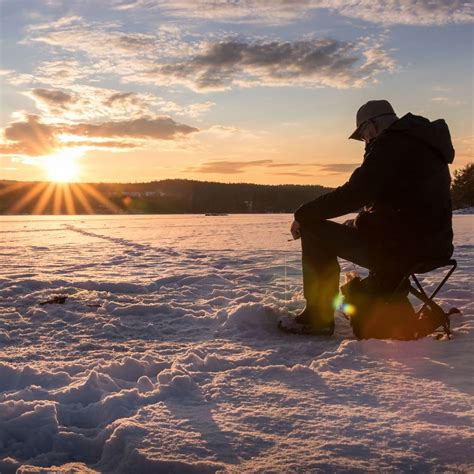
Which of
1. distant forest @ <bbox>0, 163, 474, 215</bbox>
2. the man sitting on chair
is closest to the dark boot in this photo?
the man sitting on chair

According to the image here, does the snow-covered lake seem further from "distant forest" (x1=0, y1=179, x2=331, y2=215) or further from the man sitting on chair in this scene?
"distant forest" (x1=0, y1=179, x2=331, y2=215)

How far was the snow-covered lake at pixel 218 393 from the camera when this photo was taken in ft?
6.17

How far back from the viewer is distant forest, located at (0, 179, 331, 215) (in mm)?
96625

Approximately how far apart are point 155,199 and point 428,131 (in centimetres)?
10793

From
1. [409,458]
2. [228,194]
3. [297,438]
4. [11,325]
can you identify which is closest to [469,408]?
[409,458]

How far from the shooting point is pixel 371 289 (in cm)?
370

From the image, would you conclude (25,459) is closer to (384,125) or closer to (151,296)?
(384,125)

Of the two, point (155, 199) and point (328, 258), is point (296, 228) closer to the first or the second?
point (328, 258)

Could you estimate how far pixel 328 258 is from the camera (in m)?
3.94

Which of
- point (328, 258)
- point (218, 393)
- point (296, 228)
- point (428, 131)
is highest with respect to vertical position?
point (428, 131)

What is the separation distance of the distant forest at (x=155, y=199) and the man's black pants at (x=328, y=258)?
291ft

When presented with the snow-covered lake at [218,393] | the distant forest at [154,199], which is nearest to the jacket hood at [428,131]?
the snow-covered lake at [218,393]

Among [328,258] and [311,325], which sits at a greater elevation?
[328,258]

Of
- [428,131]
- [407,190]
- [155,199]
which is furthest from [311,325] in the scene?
[155,199]
